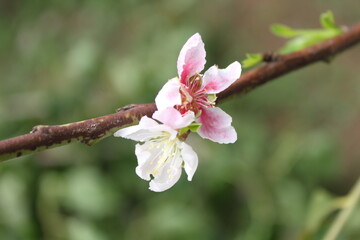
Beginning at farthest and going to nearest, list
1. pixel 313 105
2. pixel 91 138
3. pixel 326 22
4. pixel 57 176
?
pixel 313 105 → pixel 57 176 → pixel 326 22 → pixel 91 138

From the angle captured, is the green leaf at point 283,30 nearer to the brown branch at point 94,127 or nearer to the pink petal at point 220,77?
the brown branch at point 94,127

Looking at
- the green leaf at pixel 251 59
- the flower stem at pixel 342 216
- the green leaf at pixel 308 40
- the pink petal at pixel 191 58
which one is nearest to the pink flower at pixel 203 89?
the pink petal at pixel 191 58

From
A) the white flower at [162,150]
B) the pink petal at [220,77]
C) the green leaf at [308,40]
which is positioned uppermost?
the pink petal at [220,77]

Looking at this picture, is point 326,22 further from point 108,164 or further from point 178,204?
point 108,164

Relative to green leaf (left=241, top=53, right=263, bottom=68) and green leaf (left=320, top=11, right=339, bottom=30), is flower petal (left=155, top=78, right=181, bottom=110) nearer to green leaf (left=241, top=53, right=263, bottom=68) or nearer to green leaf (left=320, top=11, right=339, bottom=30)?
green leaf (left=241, top=53, right=263, bottom=68)

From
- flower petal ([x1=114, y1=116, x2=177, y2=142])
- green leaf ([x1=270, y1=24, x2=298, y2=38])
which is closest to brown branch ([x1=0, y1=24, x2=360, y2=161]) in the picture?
flower petal ([x1=114, y1=116, x2=177, y2=142])

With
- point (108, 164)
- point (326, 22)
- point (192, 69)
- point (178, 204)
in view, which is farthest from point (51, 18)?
point (192, 69)

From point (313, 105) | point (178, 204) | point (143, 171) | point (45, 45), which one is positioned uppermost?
point (143, 171)
